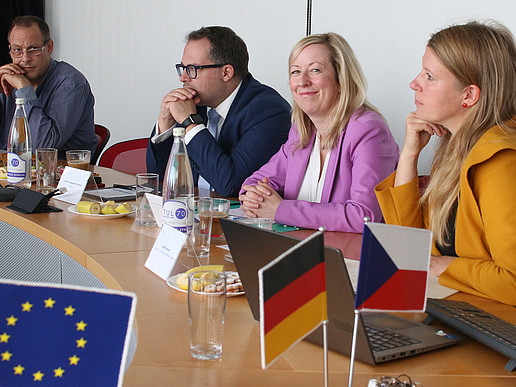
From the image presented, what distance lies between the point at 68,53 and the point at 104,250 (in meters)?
5.18

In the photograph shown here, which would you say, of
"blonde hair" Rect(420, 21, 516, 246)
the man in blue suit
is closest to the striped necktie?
the man in blue suit

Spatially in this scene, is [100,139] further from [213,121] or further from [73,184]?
[73,184]

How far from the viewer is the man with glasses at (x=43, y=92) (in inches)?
138

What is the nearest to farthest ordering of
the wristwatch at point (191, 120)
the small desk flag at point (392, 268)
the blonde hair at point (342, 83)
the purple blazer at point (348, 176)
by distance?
the small desk flag at point (392, 268)
the purple blazer at point (348, 176)
the blonde hair at point (342, 83)
the wristwatch at point (191, 120)

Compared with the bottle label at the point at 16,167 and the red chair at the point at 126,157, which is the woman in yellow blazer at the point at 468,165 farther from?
the red chair at the point at 126,157

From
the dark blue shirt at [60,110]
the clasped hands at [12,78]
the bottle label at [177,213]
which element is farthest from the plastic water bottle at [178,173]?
the clasped hands at [12,78]

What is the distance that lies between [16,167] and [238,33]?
222cm

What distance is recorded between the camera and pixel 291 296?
729 mm

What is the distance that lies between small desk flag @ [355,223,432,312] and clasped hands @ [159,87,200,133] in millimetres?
1984

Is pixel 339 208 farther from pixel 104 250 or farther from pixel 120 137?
pixel 120 137

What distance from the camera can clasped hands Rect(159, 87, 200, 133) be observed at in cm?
273

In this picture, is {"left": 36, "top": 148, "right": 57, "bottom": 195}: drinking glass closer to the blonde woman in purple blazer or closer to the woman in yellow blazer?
the blonde woman in purple blazer

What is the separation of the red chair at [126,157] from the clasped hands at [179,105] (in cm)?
75

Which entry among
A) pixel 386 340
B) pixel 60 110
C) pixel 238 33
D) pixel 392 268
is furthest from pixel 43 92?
pixel 392 268
